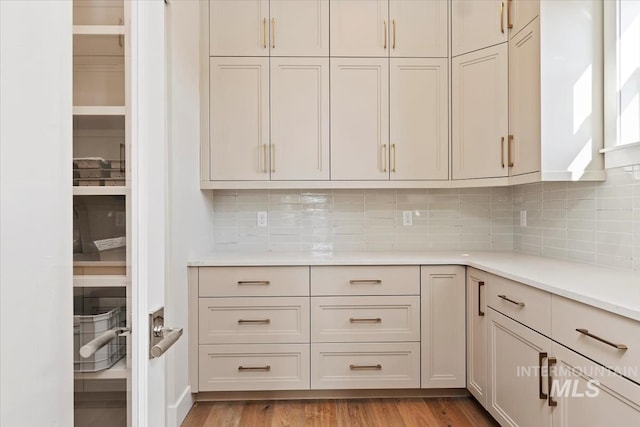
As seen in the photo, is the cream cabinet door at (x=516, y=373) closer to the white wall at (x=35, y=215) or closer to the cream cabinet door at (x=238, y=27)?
the white wall at (x=35, y=215)

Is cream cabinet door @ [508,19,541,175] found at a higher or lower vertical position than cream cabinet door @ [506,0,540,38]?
lower

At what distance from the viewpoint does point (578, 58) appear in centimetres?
218

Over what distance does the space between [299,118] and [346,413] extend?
192cm

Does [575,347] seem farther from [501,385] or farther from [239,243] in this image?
[239,243]

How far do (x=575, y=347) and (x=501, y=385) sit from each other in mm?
719

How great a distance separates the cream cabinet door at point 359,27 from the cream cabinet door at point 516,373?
1.90 meters

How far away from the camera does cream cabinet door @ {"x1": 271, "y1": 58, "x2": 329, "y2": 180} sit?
9.20ft

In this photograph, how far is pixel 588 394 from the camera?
138 cm

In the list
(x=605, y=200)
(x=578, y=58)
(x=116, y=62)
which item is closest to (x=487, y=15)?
(x=578, y=58)

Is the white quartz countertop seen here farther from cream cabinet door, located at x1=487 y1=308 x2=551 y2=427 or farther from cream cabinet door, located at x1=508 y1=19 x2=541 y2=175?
cream cabinet door, located at x1=508 y1=19 x2=541 y2=175

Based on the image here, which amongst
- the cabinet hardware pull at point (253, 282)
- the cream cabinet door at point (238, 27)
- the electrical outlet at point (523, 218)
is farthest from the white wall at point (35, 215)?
the electrical outlet at point (523, 218)

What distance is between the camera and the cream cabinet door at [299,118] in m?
2.80

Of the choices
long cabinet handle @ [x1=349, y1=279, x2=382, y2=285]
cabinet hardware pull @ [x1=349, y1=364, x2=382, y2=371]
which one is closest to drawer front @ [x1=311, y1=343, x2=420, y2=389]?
cabinet hardware pull @ [x1=349, y1=364, x2=382, y2=371]

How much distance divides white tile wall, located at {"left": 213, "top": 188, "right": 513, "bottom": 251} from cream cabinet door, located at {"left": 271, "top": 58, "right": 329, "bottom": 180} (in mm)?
335
